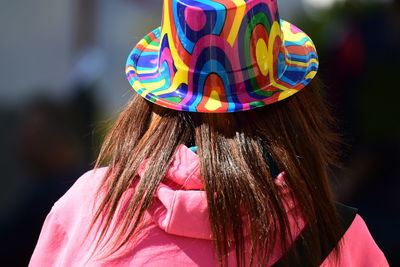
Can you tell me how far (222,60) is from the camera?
4.91ft

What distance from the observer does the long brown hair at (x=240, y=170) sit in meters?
1.38

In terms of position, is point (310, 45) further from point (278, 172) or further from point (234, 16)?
point (278, 172)

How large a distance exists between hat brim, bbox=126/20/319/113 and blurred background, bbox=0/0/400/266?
6.20 ft

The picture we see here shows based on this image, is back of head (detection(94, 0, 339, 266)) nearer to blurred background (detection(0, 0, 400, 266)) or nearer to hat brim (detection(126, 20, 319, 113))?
hat brim (detection(126, 20, 319, 113))

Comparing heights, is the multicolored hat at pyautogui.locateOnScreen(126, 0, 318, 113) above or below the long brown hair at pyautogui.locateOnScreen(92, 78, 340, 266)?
above

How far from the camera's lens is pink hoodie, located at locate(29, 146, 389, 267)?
1392 millimetres

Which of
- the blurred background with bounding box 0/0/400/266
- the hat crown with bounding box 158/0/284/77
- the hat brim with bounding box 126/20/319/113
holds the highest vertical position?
the hat crown with bounding box 158/0/284/77

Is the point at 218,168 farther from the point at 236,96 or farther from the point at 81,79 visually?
the point at 81,79

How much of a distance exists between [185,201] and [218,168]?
0.09 metres

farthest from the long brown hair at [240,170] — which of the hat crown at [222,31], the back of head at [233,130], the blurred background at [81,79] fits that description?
the blurred background at [81,79]

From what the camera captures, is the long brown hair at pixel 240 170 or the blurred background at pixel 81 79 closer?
the long brown hair at pixel 240 170

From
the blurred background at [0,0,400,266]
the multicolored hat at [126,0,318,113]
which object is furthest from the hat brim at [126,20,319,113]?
the blurred background at [0,0,400,266]

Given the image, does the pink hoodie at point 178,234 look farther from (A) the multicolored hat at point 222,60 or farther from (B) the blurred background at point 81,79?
(B) the blurred background at point 81,79

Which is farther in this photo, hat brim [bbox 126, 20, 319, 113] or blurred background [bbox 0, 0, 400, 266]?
blurred background [bbox 0, 0, 400, 266]
